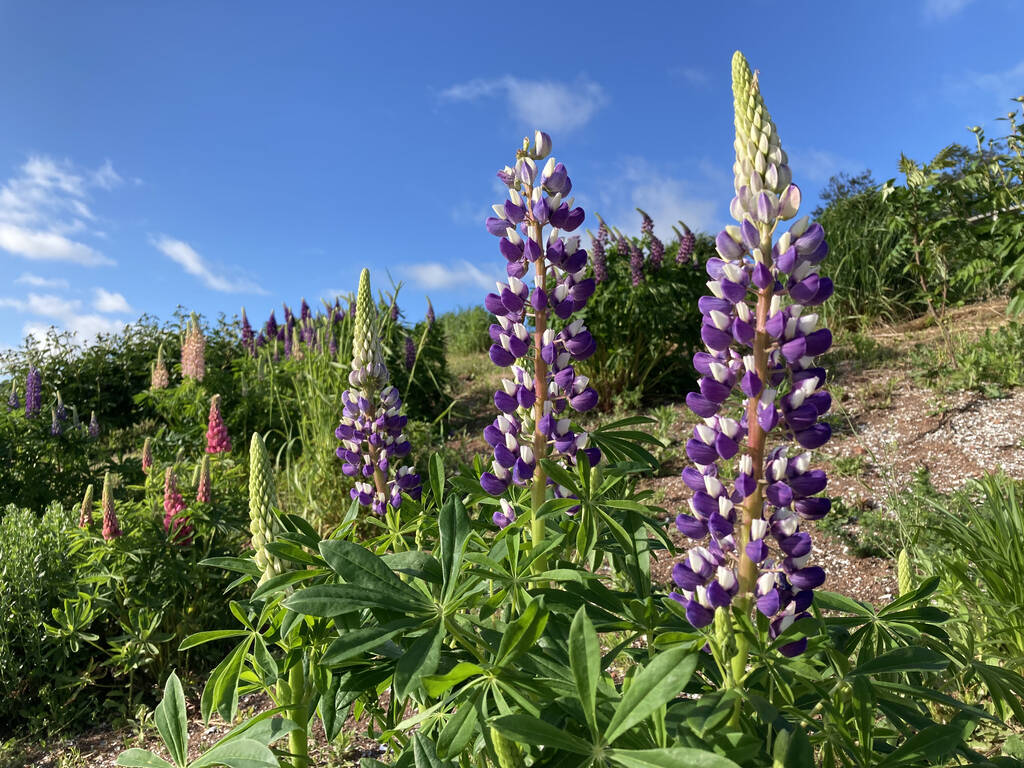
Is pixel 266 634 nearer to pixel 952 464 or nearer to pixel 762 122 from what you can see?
pixel 762 122

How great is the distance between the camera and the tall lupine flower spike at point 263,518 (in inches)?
76.4

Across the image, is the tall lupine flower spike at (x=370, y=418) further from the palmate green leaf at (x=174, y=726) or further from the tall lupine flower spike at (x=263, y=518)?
the palmate green leaf at (x=174, y=726)

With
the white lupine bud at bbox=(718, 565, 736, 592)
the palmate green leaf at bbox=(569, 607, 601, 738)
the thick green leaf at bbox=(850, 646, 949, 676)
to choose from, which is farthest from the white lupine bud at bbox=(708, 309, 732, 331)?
the thick green leaf at bbox=(850, 646, 949, 676)

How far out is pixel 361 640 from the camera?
133cm

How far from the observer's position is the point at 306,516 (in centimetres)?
505

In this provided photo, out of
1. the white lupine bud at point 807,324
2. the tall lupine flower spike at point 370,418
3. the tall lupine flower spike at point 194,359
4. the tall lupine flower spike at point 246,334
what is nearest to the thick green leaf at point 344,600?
the white lupine bud at point 807,324

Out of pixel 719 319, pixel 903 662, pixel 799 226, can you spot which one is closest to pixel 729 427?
pixel 719 319

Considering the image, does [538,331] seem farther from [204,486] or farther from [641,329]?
[641,329]

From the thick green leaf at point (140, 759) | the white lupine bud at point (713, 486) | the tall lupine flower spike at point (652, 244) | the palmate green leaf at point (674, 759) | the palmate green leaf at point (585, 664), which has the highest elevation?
the tall lupine flower spike at point (652, 244)

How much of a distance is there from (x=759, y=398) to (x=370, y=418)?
200cm

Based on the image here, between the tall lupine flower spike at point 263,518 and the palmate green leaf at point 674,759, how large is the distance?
1.18m

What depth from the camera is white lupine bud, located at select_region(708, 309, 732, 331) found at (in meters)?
1.38

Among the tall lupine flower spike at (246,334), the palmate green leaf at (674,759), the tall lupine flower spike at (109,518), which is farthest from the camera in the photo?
the tall lupine flower spike at (246,334)

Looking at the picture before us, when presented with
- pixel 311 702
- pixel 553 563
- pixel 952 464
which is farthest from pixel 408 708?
pixel 952 464
